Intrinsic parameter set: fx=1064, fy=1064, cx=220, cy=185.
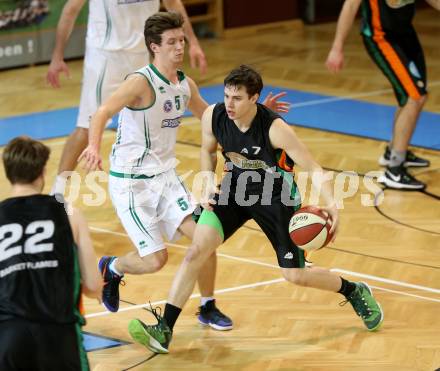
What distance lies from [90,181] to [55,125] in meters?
2.24

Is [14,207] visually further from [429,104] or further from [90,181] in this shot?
[429,104]

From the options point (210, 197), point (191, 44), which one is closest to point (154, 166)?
point (210, 197)

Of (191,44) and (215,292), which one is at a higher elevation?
(191,44)

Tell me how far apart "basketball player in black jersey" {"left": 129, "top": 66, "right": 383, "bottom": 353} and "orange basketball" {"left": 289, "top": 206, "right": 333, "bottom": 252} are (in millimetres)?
186

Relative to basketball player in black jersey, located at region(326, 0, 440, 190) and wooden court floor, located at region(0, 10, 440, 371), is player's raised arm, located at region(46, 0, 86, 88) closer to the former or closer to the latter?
wooden court floor, located at region(0, 10, 440, 371)

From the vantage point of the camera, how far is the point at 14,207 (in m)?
4.45

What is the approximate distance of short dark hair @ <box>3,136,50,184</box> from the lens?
443 cm

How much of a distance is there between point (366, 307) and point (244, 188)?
1082 mm

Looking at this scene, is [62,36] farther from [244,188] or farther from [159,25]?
[244,188]

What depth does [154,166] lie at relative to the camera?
674 cm

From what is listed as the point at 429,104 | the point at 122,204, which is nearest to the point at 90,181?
the point at 122,204

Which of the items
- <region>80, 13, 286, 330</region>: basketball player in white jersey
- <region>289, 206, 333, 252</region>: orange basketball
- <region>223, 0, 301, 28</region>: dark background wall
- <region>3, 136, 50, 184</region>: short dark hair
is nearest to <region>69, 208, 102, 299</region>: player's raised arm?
<region>3, 136, 50, 184</region>: short dark hair

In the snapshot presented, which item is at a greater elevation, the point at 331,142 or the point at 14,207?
the point at 14,207

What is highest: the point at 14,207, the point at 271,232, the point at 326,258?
the point at 14,207
